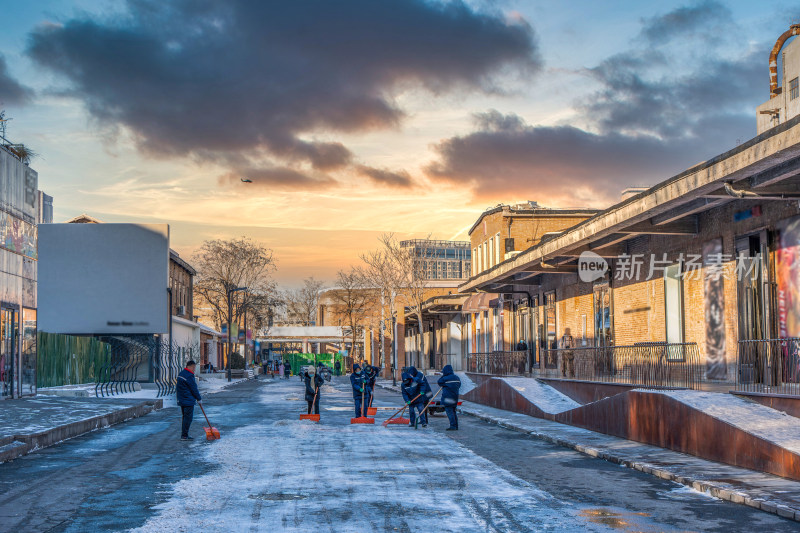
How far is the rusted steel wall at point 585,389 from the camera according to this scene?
2084cm

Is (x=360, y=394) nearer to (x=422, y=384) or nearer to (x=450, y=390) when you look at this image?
(x=422, y=384)

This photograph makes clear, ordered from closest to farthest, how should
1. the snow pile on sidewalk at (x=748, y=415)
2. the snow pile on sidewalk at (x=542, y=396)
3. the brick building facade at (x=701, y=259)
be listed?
1. the snow pile on sidewalk at (x=748, y=415)
2. the brick building facade at (x=701, y=259)
3. the snow pile on sidewalk at (x=542, y=396)

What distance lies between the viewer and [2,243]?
86.9 feet

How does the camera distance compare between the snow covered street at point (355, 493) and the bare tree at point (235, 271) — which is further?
the bare tree at point (235, 271)

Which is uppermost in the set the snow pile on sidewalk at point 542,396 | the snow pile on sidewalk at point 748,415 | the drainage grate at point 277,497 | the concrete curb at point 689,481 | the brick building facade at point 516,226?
the brick building facade at point 516,226

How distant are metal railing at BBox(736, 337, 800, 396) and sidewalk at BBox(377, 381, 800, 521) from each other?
5.92ft

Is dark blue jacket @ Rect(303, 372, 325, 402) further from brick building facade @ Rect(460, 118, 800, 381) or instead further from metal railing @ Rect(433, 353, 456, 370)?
metal railing @ Rect(433, 353, 456, 370)

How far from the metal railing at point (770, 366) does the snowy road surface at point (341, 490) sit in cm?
314

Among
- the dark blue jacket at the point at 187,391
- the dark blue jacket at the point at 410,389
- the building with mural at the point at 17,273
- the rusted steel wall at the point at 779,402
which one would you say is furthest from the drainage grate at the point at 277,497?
the building with mural at the point at 17,273

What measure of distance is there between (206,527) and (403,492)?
2.89 meters

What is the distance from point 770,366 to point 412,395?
353 inches

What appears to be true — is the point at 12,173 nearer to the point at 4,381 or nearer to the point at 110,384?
the point at 4,381

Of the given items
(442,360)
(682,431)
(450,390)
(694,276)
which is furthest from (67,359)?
(682,431)

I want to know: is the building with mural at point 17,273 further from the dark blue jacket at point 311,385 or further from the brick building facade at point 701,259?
the brick building facade at point 701,259
